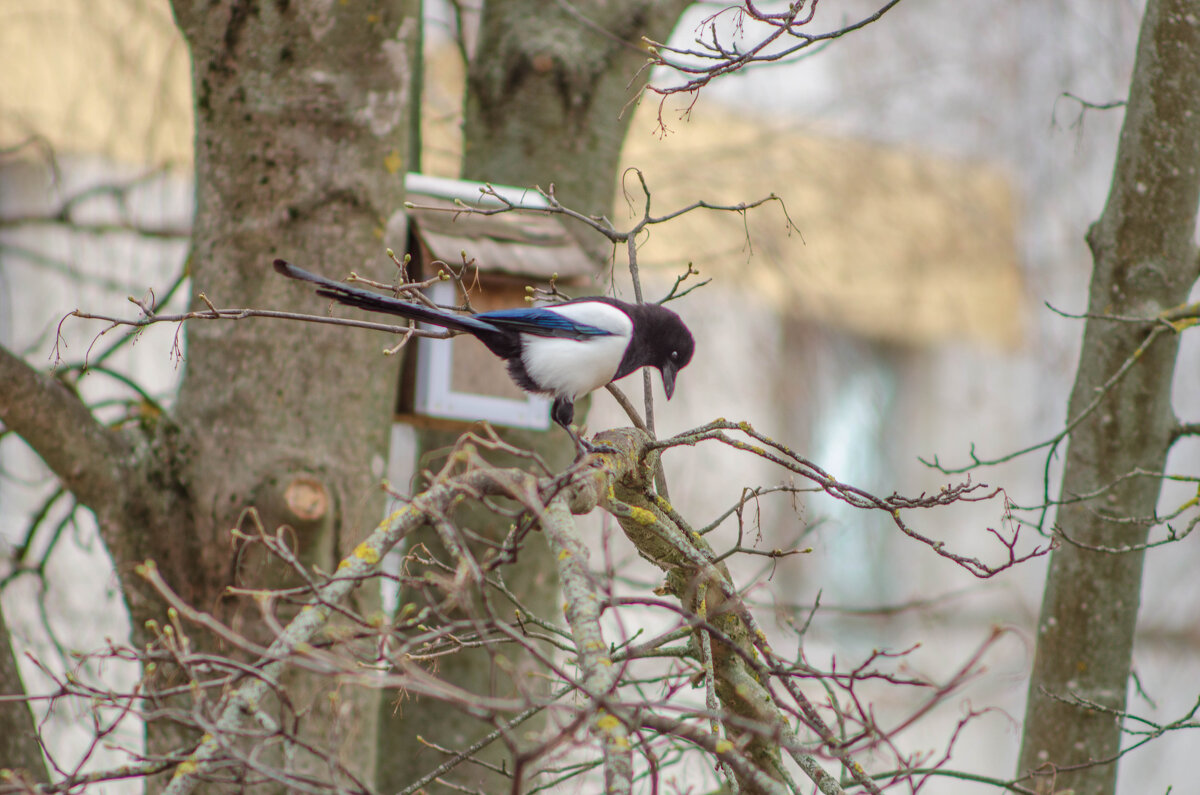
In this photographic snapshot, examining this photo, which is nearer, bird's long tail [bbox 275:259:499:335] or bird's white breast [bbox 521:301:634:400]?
bird's long tail [bbox 275:259:499:335]

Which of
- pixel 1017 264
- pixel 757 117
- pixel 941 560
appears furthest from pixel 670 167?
pixel 941 560

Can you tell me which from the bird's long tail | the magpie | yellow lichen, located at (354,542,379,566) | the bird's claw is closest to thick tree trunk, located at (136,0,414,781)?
the magpie

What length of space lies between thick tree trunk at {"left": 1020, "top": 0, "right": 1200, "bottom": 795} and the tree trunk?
1452 mm

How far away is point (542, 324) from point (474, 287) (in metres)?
0.60

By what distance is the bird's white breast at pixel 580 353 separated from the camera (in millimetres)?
2598

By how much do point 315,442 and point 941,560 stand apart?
6.79 metres

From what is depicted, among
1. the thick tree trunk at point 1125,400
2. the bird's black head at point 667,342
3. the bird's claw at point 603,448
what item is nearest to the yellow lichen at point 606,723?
the bird's claw at point 603,448

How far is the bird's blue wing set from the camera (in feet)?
8.48

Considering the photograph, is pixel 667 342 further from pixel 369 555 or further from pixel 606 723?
pixel 606 723

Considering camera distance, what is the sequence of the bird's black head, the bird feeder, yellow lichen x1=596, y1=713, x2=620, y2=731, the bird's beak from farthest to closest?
the bird feeder → the bird's beak → the bird's black head → yellow lichen x1=596, y1=713, x2=620, y2=731

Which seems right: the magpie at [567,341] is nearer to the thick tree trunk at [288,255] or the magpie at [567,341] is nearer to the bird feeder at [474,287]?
the thick tree trunk at [288,255]

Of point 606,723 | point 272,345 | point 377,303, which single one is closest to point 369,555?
point 606,723

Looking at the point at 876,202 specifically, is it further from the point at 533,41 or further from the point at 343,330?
the point at 343,330

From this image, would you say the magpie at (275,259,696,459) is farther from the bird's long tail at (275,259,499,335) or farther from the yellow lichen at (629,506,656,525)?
the yellow lichen at (629,506,656,525)
